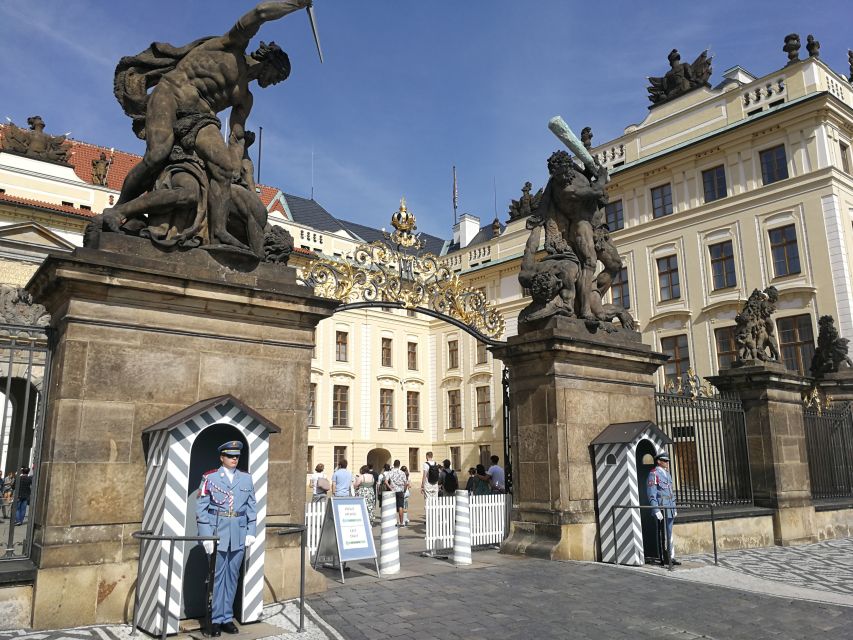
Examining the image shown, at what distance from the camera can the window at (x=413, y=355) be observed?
4325 centimetres

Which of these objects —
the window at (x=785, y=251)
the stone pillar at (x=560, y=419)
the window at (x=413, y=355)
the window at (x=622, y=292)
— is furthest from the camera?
the window at (x=413, y=355)

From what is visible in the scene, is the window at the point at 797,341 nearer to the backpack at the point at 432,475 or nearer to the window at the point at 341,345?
the backpack at the point at 432,475

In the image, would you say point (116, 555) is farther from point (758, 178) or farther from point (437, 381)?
point (437, 381)

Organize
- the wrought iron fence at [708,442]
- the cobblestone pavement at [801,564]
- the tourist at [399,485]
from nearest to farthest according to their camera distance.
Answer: the cobblestone pavement at [801,564] → the wrought iron fence at [708,442] → the tourist at [399,485]

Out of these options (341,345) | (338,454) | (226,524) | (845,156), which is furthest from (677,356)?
(226,524)

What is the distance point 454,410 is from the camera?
42906 millimetres

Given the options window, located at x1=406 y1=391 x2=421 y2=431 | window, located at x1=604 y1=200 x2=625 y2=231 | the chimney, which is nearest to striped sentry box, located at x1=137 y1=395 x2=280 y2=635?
window, located at x1=604 y1=200 x2=625 y2=231

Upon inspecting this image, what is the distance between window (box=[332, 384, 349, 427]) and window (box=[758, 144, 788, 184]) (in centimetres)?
2393

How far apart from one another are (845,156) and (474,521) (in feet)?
81.2

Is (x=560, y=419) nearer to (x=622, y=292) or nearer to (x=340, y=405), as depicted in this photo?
(x=622, y=292)

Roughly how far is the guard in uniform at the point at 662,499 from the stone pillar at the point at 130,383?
4957 mm

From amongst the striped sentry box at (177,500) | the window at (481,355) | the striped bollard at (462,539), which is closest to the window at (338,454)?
the window at (481,355)

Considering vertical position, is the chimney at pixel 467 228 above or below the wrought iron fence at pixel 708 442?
above

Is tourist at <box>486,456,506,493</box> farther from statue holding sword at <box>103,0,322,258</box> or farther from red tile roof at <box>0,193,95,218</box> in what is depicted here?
red tile roof at <box>0,193,95,218</box>
